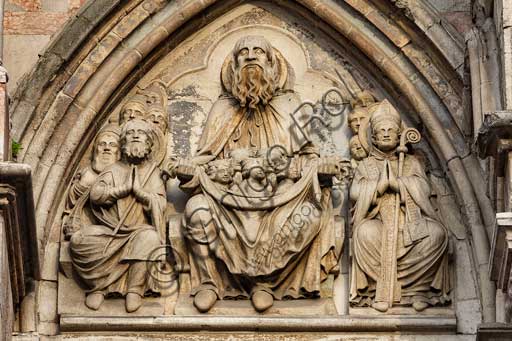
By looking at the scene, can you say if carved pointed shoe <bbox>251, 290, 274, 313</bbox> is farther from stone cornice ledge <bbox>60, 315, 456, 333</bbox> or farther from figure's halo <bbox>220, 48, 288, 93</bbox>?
figure's halo <bbox>220, 48, 288, 93</bbox>

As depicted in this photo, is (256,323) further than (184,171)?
No

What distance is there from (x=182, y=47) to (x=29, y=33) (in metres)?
1.07

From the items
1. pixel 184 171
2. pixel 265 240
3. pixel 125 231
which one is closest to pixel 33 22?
pixel 184 171

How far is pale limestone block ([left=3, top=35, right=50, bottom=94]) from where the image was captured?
520 inches

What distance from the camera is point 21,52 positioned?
13273 millimetres

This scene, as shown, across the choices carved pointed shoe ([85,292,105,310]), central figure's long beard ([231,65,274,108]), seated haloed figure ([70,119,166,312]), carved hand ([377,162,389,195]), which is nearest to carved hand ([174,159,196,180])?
seated haloed figure ([70,119,166,312])

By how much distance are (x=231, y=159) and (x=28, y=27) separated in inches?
65.1

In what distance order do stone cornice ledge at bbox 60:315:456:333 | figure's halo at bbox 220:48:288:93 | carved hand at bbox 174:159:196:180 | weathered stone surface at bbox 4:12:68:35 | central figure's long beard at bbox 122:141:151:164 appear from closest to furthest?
1. stone cornice ledge at bbox 60:315:456:333
2. carved hand at bbox 174:159:196:180
3. central figure's long beard at bbox 122:141:151:164
4. weathered stone surface at bbox 4:12:68:35
5. figure's halo at bbox 220:48:288:93

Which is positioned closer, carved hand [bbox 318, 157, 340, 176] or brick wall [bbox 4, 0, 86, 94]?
carved hand [bbox 318, 157, 340, 176]

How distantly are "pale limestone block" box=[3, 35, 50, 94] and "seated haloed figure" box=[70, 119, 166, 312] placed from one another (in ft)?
2.68

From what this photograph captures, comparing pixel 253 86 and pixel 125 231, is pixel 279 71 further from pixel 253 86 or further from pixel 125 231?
pixel 125 231

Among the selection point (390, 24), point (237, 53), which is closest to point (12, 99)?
point (237, 53)

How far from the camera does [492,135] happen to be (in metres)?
11.5

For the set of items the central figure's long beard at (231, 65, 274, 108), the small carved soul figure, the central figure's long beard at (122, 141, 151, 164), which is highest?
→ the central figure's long beard at (231, 65, 274, 108)
